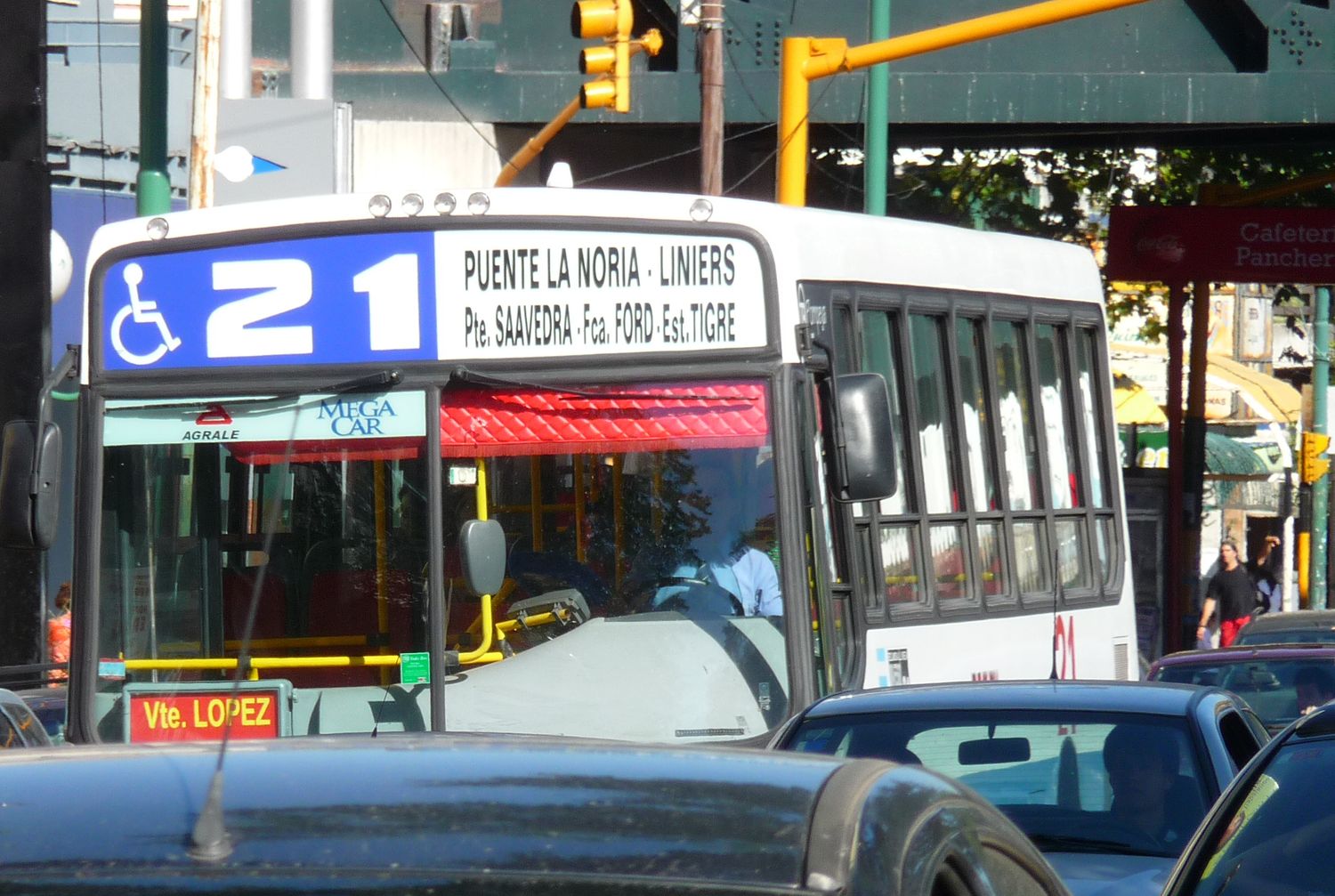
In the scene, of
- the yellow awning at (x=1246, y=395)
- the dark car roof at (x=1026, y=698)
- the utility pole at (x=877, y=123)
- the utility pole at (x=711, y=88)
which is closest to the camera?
the dark car roof at (x=1026, y=698)

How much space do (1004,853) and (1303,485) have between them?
2955cm

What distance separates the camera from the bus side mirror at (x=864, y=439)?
7.02m

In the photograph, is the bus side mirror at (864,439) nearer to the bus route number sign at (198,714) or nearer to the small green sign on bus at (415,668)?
the small green sign on bus at (415,668)

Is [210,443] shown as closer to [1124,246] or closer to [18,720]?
[18,720]

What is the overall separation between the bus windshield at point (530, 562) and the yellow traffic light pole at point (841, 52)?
6282 millimetres

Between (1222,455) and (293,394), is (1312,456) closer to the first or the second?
(1222,455)

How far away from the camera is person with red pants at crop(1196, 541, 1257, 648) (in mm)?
20828

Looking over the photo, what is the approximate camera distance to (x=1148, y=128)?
68.8ft

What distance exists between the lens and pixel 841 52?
1362 cm

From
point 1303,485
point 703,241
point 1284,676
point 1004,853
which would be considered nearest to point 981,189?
point 1303,485

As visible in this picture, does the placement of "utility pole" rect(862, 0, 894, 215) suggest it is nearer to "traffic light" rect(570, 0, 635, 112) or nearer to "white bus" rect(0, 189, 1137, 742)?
"traffic light" rect(570, 0, 635, 112)

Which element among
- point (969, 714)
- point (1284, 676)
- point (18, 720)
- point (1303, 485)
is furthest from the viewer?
point (1303, 485)

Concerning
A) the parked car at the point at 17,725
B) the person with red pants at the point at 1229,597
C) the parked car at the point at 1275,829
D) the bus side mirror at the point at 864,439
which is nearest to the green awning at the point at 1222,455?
the person with red pants at the point at 1229,597

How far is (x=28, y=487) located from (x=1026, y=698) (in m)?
3.60
